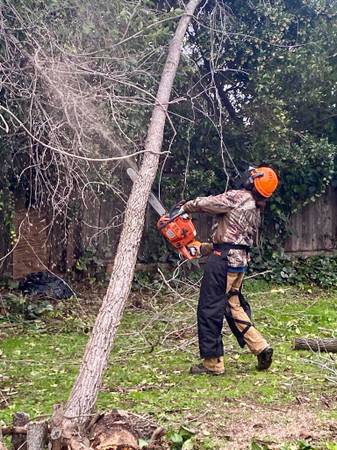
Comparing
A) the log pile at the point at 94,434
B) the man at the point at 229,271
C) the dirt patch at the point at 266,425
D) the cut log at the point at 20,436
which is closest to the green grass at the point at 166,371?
the dirt patch at the point at 266,425

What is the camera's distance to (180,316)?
23.6ft

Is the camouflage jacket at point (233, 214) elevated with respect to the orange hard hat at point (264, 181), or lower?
lower

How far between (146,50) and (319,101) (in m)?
3.73

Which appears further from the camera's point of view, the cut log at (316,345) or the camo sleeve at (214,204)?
the cut log at (316,345)

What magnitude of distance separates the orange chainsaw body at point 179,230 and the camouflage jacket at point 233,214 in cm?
17

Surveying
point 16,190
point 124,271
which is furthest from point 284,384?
point 16,190

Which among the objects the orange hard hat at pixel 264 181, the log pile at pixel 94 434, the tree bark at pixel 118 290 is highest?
the orange hard hat at pixel 264 181

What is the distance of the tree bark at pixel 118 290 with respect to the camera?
12.6ft

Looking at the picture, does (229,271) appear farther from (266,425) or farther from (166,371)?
(266,425)

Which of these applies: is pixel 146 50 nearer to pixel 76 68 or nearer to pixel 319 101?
pixel 76 68

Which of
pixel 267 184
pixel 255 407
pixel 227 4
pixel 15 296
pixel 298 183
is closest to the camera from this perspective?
pixel 255 407

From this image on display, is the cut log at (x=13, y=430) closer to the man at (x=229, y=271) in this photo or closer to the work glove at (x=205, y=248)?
the man at (x=229, y=271)

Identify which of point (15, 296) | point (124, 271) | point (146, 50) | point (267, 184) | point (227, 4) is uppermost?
point (227, 4)

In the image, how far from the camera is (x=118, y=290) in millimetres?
4438
